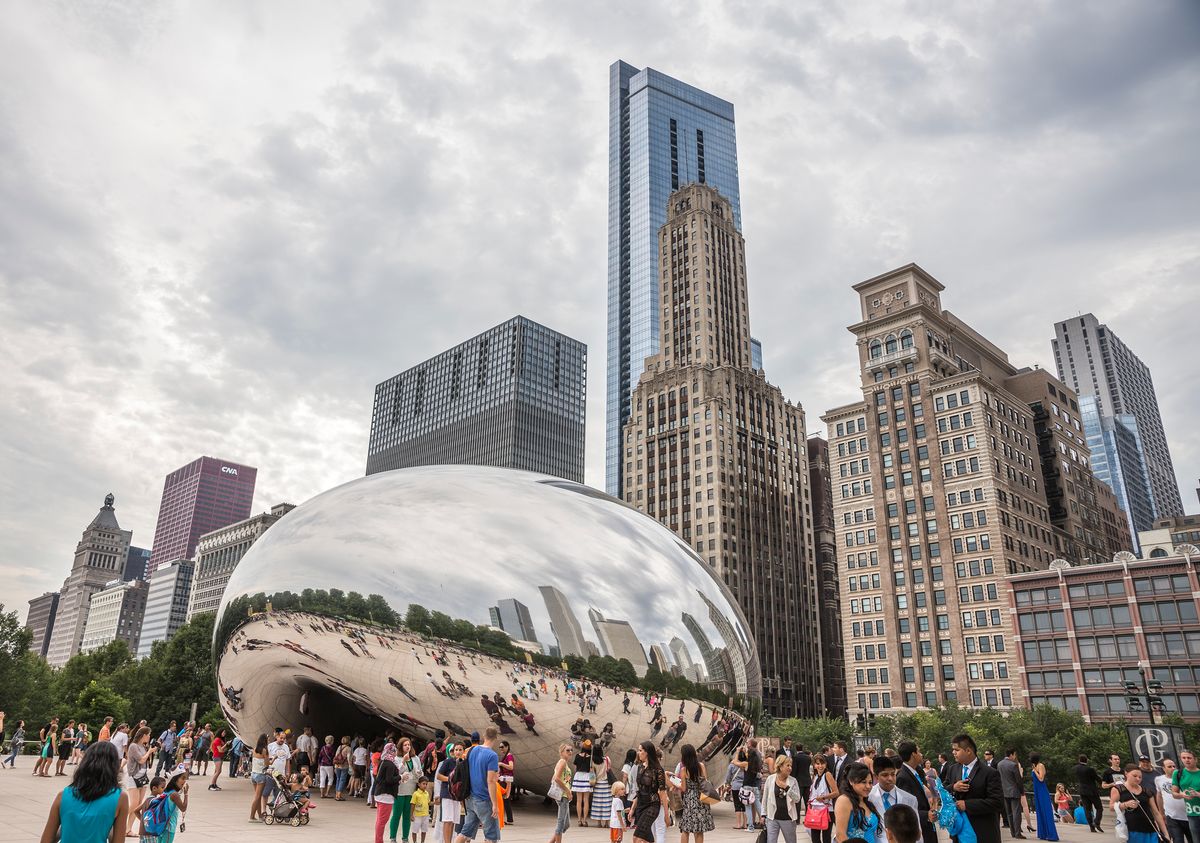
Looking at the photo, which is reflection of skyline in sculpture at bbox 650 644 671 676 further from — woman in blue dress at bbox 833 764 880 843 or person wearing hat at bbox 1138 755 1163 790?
person wearing hat at bbox 1138 755 1163 790

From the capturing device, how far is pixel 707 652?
15.2m

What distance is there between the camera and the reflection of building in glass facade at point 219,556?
156 m

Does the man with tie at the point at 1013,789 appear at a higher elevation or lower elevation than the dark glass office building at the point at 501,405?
lower

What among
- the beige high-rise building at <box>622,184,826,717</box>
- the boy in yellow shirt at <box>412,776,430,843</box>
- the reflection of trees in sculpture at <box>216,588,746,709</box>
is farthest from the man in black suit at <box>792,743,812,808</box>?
the beige high-rise building at <box>622,184,826,717</box>

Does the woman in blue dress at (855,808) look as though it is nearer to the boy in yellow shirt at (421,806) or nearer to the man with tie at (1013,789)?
the boy in yellow shirt at (421,806)

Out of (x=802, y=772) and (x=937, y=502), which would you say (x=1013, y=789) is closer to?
(x=802, y=772)

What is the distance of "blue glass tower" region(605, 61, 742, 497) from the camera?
170m

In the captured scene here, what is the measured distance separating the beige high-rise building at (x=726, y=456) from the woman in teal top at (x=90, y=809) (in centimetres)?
10334

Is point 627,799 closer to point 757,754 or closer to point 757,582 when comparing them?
point 757,754

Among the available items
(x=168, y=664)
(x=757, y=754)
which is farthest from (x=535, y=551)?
(x=168, y=664)

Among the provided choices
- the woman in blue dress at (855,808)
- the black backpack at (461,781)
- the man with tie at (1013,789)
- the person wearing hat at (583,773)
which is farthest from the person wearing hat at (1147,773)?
the black backpack at (461,781)

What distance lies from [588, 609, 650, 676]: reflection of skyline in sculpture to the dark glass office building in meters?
136

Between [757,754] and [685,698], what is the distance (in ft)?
10.4

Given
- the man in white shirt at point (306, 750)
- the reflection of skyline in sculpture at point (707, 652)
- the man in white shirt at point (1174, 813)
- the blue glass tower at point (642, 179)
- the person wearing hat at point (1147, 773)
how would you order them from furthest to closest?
1. the blue glass tower at point (642, 179)
2. the man in white shirt at point (306, 750)
3. the reflection of skyline in sculpture at point (707, 652)
4. the person wearing hat at point (1147, 773)
5. the man in white shirt at point (1174, 813)
